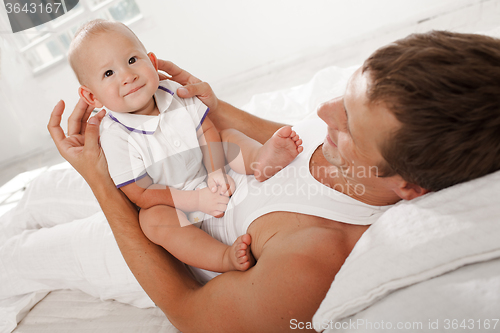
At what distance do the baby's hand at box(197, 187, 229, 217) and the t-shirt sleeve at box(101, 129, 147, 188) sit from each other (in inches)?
8.0

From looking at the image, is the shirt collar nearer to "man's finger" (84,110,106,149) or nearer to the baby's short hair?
"man's finger" (84,110,106,149)

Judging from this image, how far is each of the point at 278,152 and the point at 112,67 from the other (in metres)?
0.57

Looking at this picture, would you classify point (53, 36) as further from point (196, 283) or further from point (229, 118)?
point (196, 283)

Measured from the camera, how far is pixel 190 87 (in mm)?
1230

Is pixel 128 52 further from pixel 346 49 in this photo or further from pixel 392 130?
pixel 346 49

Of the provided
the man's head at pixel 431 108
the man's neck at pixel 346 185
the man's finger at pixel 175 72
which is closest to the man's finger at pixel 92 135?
the man's finger at pixel 175 72

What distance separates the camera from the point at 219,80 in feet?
12.7

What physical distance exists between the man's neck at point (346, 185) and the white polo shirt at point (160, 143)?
16.1 inches

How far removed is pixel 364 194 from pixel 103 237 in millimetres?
937

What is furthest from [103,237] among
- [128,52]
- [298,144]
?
[298,144]

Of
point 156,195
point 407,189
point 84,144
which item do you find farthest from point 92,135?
point 407,189

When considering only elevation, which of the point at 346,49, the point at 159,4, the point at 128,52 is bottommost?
the point at 346,49

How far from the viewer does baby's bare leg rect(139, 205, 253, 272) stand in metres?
0.97

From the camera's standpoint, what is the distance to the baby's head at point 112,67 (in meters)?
1.02
